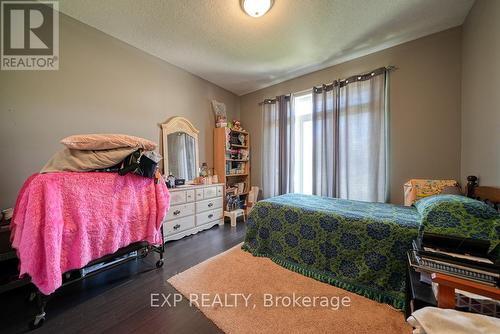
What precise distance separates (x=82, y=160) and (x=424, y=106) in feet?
12.2

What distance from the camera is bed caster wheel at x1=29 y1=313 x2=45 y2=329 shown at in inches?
49.3

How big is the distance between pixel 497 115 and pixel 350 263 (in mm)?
1597

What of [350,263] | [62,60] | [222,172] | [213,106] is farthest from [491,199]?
[62,60]

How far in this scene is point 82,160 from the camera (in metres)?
1.49

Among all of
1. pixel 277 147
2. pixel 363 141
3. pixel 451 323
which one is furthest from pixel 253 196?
pixel 451 323

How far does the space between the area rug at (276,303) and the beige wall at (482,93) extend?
54.5 inches

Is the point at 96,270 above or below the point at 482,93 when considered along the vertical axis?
below

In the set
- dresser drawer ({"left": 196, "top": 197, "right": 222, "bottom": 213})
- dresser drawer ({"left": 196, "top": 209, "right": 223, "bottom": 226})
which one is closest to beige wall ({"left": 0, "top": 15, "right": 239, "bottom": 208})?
dresser drawer ({"left": 196, "top": 197, "right": 222, "bottom": 213})

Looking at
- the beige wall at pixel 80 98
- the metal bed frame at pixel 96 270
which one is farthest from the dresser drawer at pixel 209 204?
the beige wall at pixel 80 98

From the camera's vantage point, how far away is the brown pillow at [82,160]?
4.74ft

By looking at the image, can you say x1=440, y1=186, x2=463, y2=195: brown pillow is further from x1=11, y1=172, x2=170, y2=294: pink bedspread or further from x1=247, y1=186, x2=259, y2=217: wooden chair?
x1=11, y1=172, x2=170, y2=294: pink bedspread

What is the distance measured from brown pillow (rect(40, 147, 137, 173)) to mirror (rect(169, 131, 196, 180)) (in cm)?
128

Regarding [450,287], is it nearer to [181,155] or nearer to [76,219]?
[76,219]

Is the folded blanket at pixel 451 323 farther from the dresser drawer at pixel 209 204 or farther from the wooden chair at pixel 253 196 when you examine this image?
the wooden chair at pixel 253 196
